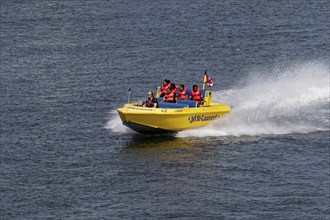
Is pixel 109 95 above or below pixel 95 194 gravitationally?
above

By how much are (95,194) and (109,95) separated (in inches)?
793

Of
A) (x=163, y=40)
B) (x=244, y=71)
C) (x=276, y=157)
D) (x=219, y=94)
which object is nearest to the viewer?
(x=276, y=157)

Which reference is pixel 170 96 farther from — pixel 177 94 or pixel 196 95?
pixel 196 95

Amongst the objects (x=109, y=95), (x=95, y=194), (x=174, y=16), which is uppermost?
(x=174, y=16)

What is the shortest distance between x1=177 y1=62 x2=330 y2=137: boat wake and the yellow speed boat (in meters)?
0.62

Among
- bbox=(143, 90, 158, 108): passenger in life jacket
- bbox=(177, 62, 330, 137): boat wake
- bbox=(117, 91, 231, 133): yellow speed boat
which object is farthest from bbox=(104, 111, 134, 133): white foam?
bbox=(177, 62, 330, 137): boat wake

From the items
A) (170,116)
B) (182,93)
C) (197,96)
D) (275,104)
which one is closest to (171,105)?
(170,116)

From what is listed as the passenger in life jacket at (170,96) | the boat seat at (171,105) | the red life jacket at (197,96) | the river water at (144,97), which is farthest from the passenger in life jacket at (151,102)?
the red life jacket at (197,96)

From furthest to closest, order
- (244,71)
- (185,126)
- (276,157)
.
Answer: (244,71), (185,126), (276,157)

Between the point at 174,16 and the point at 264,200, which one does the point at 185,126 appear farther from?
the point at 174,16

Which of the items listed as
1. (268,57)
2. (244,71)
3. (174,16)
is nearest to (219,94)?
(244,71)

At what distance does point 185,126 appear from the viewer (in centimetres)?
6525

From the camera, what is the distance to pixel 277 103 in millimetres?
71188

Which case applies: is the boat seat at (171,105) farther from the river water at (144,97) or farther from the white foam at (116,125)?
the white foam at (116,125)
